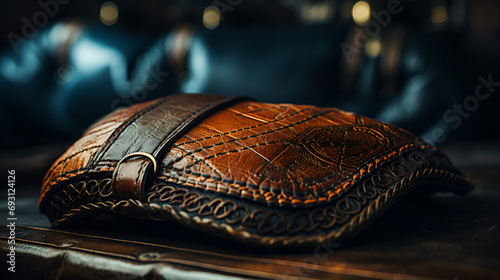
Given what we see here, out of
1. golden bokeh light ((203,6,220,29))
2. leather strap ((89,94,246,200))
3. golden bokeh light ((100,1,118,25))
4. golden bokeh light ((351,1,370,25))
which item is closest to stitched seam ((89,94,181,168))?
leather strap ((89,94,246,200))

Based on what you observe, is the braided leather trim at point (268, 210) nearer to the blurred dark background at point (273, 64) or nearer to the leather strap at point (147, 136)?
the leather strap at point (147, 136)

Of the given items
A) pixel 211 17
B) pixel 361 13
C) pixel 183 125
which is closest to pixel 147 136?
pixel 183 125

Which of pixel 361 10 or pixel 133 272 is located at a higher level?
pixel 361 10

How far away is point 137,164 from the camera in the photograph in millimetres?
559

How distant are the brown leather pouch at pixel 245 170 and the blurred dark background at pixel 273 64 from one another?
70 centimetres

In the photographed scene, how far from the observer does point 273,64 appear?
142 cm

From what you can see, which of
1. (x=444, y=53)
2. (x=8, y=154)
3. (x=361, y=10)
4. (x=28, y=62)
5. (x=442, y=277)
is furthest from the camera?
(x=28, y=62)

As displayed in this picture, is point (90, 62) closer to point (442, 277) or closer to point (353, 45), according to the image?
point (353, 45)

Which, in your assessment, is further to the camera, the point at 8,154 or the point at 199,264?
the point at 8,154

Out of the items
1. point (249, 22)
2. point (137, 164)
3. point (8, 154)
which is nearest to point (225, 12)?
point (249, 22)

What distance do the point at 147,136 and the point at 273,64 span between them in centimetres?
88

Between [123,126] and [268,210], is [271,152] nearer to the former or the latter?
[268,210]

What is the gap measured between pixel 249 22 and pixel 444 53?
31.0 inches

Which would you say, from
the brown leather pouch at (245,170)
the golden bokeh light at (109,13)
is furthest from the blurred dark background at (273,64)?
the brown leather pouch at (245,170)
